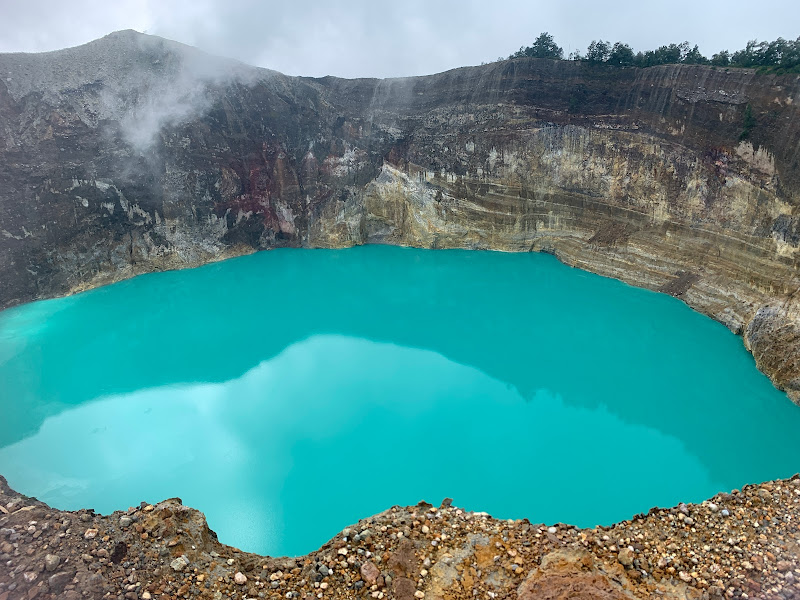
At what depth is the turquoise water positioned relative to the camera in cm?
1016

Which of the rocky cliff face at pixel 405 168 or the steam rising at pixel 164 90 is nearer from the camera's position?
the rocky cliff face at pixel 405 168

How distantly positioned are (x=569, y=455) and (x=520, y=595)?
5615mm

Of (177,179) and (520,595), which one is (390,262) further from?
(520,595)

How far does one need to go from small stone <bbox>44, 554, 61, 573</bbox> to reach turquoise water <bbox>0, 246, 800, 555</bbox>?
11.8ft

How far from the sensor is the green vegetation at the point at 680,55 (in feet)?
52.5

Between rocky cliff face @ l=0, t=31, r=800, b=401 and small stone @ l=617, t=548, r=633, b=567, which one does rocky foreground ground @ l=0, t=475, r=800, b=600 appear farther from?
rocky cliff face @ l=0, t=31, r=800, b=401

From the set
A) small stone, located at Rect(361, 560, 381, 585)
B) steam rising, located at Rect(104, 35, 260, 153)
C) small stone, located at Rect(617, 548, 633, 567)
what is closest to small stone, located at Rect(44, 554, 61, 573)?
small stone, located at Rect(361, 560, 381, 585)

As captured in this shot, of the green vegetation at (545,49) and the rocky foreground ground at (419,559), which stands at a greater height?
the green vegetation at (545,49)

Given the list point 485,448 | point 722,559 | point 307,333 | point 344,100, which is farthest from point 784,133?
point 344,100

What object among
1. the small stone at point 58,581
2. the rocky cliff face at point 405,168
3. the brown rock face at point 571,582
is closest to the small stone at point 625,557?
the brown rock face at point 571,582

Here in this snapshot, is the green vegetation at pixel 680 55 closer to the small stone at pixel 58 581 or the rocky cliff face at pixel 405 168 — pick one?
the rocky cliff face at pixel 405 168

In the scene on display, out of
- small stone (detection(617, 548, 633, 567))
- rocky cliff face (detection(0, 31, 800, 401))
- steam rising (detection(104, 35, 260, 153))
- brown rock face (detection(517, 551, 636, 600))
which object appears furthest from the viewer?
steam rising (detection(104, 35, 260, 153))

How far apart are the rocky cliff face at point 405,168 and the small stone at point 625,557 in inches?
409

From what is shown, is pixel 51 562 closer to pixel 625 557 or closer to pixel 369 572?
pixel 369 572
